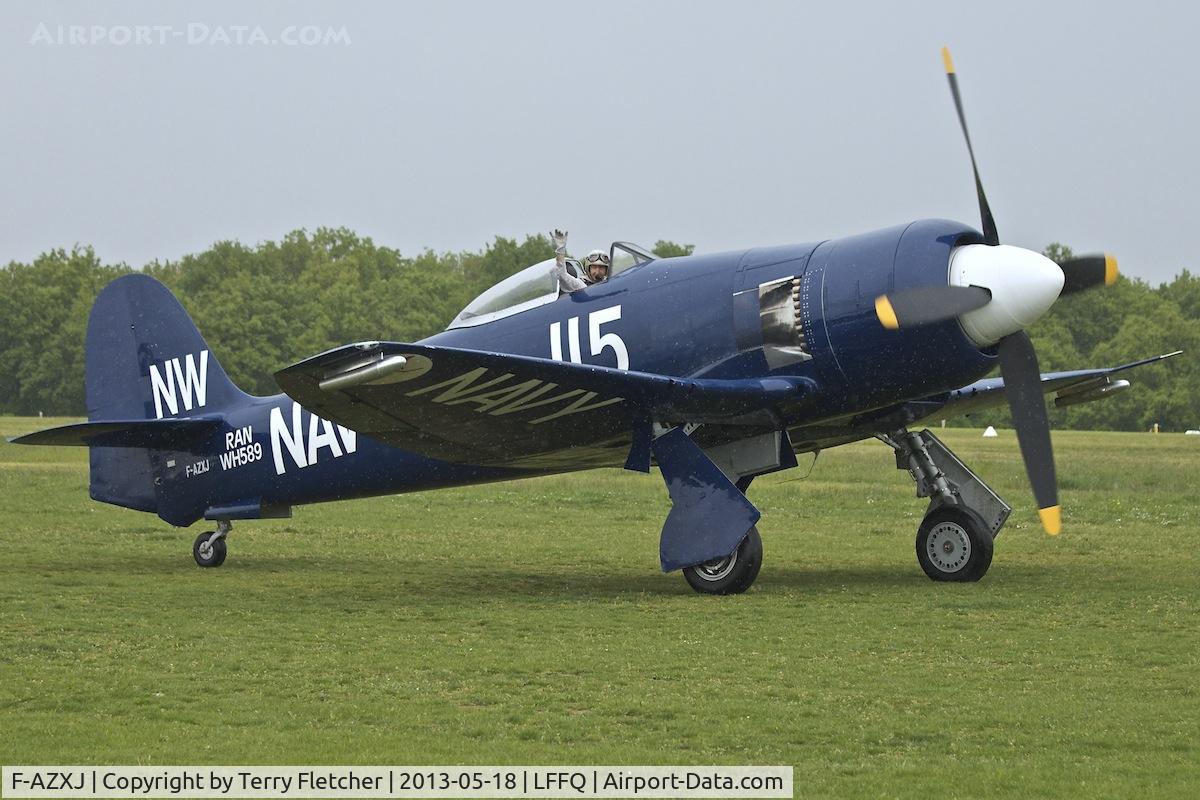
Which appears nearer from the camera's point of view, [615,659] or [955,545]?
[615,659]

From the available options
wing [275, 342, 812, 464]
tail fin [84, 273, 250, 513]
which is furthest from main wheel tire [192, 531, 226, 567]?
wing [275, 342, 812, 464]

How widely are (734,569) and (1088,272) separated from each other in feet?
11.3

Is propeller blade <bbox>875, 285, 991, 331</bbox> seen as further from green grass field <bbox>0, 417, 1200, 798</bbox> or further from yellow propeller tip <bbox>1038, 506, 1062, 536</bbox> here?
green grass field <bbox>0, 417, 1200, 798</bbox>

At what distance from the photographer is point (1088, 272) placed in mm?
10781

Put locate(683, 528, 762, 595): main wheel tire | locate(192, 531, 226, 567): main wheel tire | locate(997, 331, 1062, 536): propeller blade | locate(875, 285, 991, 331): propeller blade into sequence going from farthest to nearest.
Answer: locate(192, 531, 226, 567): main wheel tire < locate(683, 528, 762, 595): main wheel tire < locate(997, 331, 1062, 536): propeller blade < locate(875, 285, 991, 331): propeller blade

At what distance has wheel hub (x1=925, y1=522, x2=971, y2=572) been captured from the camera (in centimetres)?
1180

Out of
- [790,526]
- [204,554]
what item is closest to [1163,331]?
[790,526]

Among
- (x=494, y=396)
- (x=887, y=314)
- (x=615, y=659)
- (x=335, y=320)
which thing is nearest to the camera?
(x=615, y=659)

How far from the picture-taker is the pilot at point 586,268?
12000 mm

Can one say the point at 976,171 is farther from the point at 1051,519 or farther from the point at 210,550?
the point at 210,550

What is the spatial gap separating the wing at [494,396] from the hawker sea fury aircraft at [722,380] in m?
0.02

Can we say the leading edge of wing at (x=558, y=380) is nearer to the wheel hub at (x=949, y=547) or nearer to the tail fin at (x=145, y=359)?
the wheel hub at (x=949, y=547)

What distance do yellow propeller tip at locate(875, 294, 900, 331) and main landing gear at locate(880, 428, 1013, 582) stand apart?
1.96 metres

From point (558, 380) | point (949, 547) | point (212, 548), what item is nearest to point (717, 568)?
point (558, 380)
